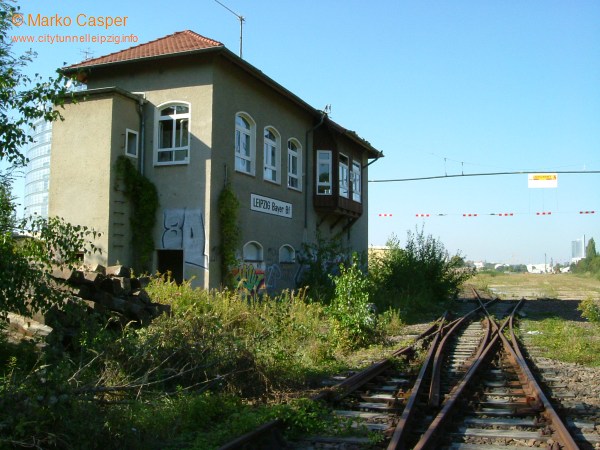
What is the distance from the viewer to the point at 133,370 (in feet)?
22.2

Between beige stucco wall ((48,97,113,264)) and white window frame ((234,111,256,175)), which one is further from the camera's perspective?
white window frame ((234,111,256,175))

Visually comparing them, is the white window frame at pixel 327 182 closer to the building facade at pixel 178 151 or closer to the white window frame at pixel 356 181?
the white window frame at pixel 356 181

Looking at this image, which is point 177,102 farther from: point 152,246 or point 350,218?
point 350,218

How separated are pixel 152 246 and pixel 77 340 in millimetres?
8660

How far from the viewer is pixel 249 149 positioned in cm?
1762

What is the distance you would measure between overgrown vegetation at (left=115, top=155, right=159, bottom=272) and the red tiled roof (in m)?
3.20

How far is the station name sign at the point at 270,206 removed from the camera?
1750 cm

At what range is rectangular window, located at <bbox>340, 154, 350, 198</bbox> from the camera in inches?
931

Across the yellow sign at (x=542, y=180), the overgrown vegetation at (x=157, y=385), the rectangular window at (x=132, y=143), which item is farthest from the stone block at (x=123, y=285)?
the yellow sign at (x=542, y=180)

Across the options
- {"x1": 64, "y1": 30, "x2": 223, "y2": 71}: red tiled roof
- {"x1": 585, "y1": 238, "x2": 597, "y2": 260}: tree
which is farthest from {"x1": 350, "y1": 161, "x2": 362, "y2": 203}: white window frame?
{"x1": 585, "y1": 238, "x2": 597, "y2": 260}: tree

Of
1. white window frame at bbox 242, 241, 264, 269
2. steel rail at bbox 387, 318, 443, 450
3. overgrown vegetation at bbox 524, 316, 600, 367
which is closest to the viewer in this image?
steel rail at bbox 387, 318, 443, 450

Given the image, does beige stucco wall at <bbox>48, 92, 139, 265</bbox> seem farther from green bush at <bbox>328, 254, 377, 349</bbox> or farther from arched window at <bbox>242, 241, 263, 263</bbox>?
green bush at <bbox>328, 254, 377, 349</bbox>

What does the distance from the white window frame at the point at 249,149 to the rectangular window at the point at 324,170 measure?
5114 millimetres

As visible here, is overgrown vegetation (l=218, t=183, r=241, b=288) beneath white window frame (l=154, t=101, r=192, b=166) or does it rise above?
beneath
